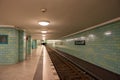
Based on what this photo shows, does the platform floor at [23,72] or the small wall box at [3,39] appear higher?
the small wall box at [3,39]

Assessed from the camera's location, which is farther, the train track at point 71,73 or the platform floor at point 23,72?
the train track at point 71,73

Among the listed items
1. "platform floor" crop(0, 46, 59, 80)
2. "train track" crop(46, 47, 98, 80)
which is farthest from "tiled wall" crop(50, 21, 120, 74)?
"platform floor" crop(0, 46, 59, 80)

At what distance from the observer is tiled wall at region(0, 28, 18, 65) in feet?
24.4

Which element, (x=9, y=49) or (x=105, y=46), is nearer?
(x=105, y=46)

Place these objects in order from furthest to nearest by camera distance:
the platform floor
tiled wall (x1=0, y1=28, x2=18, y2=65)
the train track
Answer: tiled wall (x1=0, y1=28, x2=18, y2=65)
the train track
the platform floor

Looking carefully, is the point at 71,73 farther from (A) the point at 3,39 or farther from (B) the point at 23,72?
(A) the point at 3,39

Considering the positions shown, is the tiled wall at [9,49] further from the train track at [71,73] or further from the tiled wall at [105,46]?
the tiled wall at [105,46]

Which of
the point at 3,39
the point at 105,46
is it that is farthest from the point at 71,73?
the point at 3,39

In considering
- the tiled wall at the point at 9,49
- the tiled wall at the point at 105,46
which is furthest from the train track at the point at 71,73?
the tiled wall at the point at 9,49

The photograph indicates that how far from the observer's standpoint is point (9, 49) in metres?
7.54

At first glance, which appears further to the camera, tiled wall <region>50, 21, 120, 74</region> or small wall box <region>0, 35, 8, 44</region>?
small wall box <region>0, 35, 8, 44</region>

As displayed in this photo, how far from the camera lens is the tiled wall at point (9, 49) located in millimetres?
7449

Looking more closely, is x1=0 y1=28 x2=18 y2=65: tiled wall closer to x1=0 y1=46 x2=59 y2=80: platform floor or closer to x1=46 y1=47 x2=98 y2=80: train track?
x1=0 y1=46 x2=59 y2=80: platform floor

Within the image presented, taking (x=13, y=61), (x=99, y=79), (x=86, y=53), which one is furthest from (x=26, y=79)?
(x=86, y=53)
